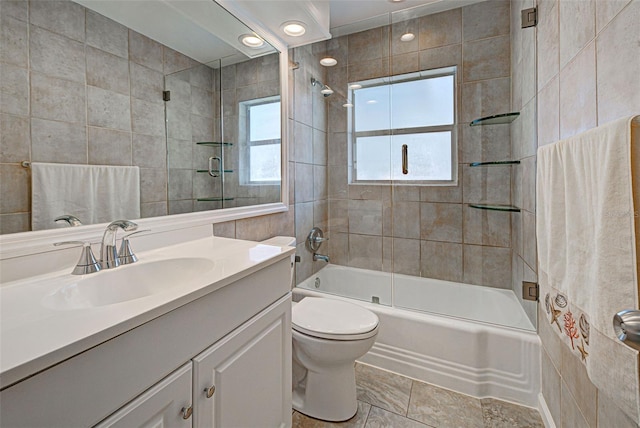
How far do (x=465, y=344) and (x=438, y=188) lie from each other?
1168 millimetres

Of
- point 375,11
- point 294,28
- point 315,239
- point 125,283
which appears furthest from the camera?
point 315,239

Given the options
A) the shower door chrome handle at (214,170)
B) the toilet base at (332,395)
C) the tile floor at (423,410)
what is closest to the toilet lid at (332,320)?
the toilet base at (332,395)

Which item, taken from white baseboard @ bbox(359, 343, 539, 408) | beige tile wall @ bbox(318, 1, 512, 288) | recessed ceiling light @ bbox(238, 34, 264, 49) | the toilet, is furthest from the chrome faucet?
white baseboard @ bbox(359, 343, 539, 408)

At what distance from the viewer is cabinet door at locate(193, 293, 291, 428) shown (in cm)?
76

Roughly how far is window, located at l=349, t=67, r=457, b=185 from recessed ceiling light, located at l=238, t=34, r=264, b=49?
37.9 inches

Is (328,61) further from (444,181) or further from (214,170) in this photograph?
(214,170)

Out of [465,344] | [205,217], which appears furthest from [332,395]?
[205,217]

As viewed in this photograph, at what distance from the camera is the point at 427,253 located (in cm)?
237

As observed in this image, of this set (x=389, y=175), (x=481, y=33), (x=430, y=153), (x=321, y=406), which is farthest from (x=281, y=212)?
(x=481, y=33)

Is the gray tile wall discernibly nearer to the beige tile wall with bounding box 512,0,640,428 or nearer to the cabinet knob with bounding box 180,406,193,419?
the cabinet knob with bounding box 180,406,193,419

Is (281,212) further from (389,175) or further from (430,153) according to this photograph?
(430,153)

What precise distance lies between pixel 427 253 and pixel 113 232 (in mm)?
2123

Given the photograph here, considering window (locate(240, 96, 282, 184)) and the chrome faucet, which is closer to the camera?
the chrome faucet

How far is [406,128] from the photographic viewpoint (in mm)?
2375
